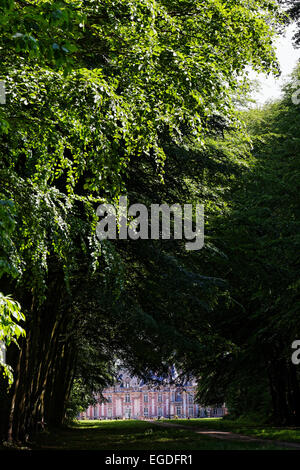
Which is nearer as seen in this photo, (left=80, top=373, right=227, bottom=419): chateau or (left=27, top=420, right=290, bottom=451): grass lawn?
(left=27, top=420, right=290, bottom=451): grass lawn

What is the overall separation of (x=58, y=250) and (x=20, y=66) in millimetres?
2385

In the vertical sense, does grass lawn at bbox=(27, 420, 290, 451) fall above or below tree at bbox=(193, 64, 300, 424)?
below

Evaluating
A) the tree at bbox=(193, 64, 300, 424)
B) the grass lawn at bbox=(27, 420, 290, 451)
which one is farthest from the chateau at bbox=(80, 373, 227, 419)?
the grass lawn at bbox=(27, 420, 290, 451)

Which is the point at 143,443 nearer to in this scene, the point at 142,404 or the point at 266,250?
the point at 266,250

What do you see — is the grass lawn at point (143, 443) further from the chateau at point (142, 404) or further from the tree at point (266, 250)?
the chateau at point (142, 404)

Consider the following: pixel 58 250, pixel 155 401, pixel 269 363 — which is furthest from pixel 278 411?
pixel 155 401

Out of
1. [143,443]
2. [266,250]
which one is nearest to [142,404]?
[143,443]

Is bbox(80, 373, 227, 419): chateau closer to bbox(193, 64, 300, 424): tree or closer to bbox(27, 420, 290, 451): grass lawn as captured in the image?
bbox(193, 64, 300, 424): tree

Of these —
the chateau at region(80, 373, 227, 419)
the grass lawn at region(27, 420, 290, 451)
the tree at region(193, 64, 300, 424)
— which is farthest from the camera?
the chateau at region(80, 373, 227, 419)

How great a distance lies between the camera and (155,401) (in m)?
120

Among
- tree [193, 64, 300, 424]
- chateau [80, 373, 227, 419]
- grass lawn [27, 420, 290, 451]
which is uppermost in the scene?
tree [193, 64, 300, 424]

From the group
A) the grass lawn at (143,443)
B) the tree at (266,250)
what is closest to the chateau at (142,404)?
the tree at (266,250)

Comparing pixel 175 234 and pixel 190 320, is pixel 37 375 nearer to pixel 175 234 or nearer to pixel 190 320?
pixel 190 320

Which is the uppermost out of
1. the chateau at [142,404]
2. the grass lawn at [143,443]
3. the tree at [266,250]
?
the tree at [266,250]
